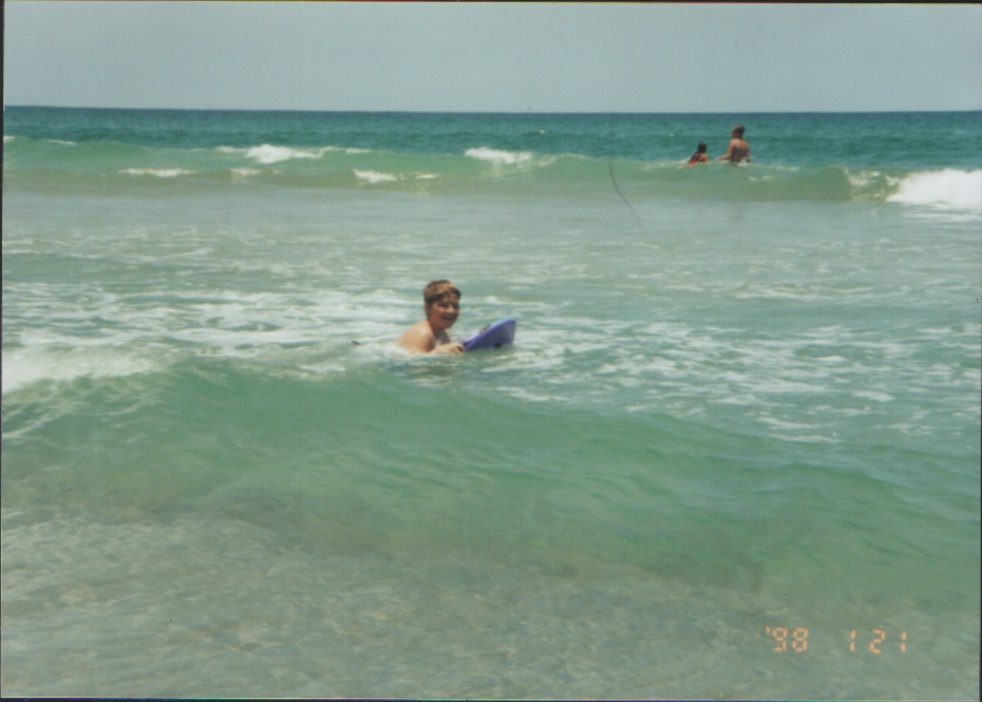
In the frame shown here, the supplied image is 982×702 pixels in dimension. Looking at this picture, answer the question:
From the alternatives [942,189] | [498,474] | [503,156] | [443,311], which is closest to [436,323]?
[443,311]

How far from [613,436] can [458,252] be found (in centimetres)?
758

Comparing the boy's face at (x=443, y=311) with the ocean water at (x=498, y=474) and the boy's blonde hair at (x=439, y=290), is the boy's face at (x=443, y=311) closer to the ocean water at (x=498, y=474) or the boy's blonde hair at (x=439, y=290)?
the boy's blonde hair at (x=439, y=290)

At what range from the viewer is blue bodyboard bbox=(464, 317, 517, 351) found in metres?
8.25

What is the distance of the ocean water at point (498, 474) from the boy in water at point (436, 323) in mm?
158

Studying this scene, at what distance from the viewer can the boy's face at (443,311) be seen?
26.8ft

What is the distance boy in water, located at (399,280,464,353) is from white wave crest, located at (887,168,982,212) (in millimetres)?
13462

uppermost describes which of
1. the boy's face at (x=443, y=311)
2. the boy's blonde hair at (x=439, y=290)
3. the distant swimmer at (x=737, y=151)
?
the distant swimmer at (x=737, y=151)

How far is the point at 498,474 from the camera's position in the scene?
5.91m

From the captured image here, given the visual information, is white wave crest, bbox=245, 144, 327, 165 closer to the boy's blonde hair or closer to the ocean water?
the ocean water

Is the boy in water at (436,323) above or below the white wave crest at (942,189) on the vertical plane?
below

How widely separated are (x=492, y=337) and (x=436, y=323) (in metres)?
0.41

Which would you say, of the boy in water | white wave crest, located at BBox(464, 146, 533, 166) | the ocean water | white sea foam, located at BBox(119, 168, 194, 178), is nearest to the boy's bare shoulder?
the boy in water

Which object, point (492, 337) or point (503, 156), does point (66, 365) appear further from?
point (503, 156)

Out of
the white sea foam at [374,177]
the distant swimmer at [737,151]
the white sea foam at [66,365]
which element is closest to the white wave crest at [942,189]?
the distant swimmer at [737,151]
